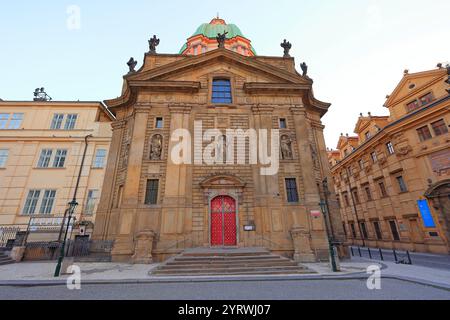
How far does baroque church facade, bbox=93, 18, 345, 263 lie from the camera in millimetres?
14008

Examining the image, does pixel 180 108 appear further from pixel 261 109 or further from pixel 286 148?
pixel 286 148

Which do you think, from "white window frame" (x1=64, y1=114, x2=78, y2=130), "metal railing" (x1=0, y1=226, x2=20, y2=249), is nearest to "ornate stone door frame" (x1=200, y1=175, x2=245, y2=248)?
"metal railing" (x1=0, y1=226, x2=20, y2=249)

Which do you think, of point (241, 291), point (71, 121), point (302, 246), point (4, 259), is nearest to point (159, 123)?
point (71, 121)

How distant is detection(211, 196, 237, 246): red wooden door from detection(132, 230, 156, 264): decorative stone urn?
4070 mm

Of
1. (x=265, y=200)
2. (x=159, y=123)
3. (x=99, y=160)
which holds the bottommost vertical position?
(x=265, y=200)

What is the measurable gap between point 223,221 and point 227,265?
4583mm

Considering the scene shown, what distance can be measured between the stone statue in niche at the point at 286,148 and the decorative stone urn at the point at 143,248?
11.4 m

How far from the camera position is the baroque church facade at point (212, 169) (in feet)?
46.0

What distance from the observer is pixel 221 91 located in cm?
1877

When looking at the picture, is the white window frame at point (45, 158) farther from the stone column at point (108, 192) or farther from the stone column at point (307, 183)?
the stone column at point (307, 183)

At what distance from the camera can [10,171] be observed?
745 inches

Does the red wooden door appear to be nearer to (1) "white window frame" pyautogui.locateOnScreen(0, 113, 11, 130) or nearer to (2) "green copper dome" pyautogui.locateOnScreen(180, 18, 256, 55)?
(1) "white window frame" pyautogui.locateOnScreen(0, 113, 11, 130)

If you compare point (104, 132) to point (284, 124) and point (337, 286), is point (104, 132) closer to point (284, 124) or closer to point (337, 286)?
point (284, 124)

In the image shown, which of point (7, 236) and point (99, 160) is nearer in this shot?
point (7, 236)
